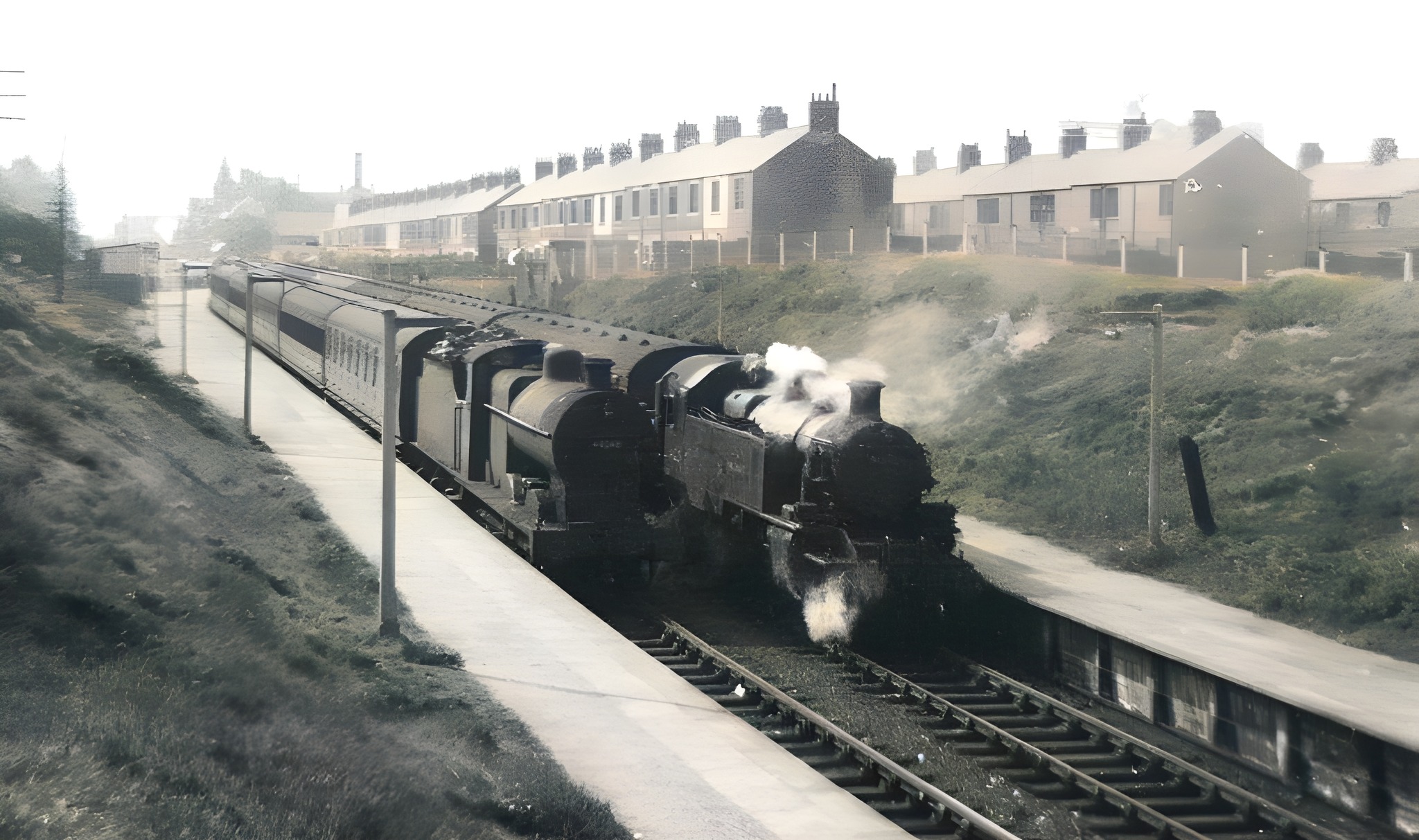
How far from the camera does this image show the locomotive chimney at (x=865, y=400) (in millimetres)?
16078

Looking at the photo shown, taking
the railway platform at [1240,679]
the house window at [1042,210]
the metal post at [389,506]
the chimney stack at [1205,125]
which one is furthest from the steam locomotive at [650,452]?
the chimney stack at [1205,125]

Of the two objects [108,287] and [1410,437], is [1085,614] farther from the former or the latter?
[108,287]

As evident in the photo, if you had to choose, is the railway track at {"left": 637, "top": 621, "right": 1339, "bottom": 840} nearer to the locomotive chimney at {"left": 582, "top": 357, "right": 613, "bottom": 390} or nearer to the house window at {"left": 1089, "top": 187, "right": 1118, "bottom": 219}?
the locomotive chimney at {"left": 582, "top": 357, "right": 613, "bottom": 390}

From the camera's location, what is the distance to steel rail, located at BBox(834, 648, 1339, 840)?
37.1 ft

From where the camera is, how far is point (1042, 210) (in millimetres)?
50188

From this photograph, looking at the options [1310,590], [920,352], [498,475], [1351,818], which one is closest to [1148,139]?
[920,352]

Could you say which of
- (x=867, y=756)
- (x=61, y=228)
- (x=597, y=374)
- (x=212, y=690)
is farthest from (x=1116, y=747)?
(x=61, y=228)

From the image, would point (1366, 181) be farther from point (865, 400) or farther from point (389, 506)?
point (389, 506)

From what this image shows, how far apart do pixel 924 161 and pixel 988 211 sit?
78.3ft

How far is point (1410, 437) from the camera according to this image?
77.5ft

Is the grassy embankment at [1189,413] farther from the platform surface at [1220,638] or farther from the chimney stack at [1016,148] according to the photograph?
the chimney stack at [1016,148]

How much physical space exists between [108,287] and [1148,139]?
42987 mm

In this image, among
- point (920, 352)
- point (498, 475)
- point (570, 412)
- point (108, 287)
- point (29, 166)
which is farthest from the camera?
point (29, 166)

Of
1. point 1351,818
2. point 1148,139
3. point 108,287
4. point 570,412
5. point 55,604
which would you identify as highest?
point 1148,139
